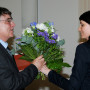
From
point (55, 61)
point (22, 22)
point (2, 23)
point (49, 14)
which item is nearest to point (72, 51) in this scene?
point (49, 14)

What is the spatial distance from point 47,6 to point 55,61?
1.90 meters

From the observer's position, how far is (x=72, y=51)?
3598 mm

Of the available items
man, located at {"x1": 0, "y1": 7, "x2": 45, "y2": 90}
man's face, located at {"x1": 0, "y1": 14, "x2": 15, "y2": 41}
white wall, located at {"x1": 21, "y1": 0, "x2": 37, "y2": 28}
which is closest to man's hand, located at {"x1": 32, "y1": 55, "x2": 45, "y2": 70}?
man, located at {"x1": 0, "y1": 7, "x2": 45, "y2": 90}

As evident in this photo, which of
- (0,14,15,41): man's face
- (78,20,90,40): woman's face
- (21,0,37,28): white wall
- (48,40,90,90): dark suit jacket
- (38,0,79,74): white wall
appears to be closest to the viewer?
(48,40,90,90): dark suit jacket

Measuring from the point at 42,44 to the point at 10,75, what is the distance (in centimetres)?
48

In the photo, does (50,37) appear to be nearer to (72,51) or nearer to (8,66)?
(8,66)

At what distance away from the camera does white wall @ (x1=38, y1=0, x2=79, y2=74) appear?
3539 mm

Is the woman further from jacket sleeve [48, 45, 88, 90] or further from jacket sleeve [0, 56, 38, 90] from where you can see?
jacket sleeve [0, 56, 38, 90]

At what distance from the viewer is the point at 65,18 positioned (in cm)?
357

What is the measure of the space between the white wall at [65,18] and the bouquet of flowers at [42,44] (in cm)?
160

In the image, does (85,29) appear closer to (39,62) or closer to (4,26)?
(39,62)

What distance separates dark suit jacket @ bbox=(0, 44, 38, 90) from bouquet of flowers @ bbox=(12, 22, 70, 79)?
0.70 feet

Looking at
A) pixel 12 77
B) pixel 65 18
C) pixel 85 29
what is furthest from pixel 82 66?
pixel 65 18

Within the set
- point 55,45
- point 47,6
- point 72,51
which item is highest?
point 47,6
